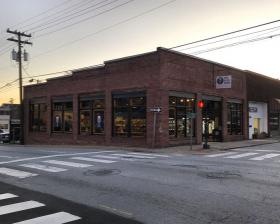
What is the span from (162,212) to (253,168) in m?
7.38

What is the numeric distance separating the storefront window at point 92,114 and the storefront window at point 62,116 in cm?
194

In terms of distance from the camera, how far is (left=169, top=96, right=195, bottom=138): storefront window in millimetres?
26125

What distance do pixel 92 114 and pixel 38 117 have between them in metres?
10.6

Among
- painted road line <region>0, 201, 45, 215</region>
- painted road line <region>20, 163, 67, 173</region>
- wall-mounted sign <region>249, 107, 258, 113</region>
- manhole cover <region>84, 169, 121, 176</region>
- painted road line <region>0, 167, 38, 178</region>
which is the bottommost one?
painted road line <region>0, 201, 45, 215</region>

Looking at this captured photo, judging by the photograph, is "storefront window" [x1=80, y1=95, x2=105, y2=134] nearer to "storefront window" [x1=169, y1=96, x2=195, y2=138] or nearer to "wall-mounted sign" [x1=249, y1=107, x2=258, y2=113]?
"storefront window" [x1=169, y1=96, x2=195, y2=138]

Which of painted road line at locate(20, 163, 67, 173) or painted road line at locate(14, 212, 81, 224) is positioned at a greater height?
painted road line at locate(20, 163, 67, 173)

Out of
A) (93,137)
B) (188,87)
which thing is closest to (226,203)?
(188,87)

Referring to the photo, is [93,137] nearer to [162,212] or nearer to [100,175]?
[100,175]

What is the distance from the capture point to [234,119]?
34.1 metres

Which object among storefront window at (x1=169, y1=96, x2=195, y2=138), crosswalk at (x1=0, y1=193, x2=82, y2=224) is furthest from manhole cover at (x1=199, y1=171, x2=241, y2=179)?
storefront window at (x1=169, y1=96, x2=195, y2=138)

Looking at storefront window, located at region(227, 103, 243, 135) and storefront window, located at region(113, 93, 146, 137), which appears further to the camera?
storefront window, located at region(227, 103, 243, 135)

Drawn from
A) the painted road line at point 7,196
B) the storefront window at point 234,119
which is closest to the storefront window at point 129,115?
the storefront window at point 234,119

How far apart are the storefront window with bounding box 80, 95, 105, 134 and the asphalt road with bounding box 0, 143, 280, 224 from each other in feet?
50.0

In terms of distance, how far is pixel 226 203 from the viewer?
25.8 ft
